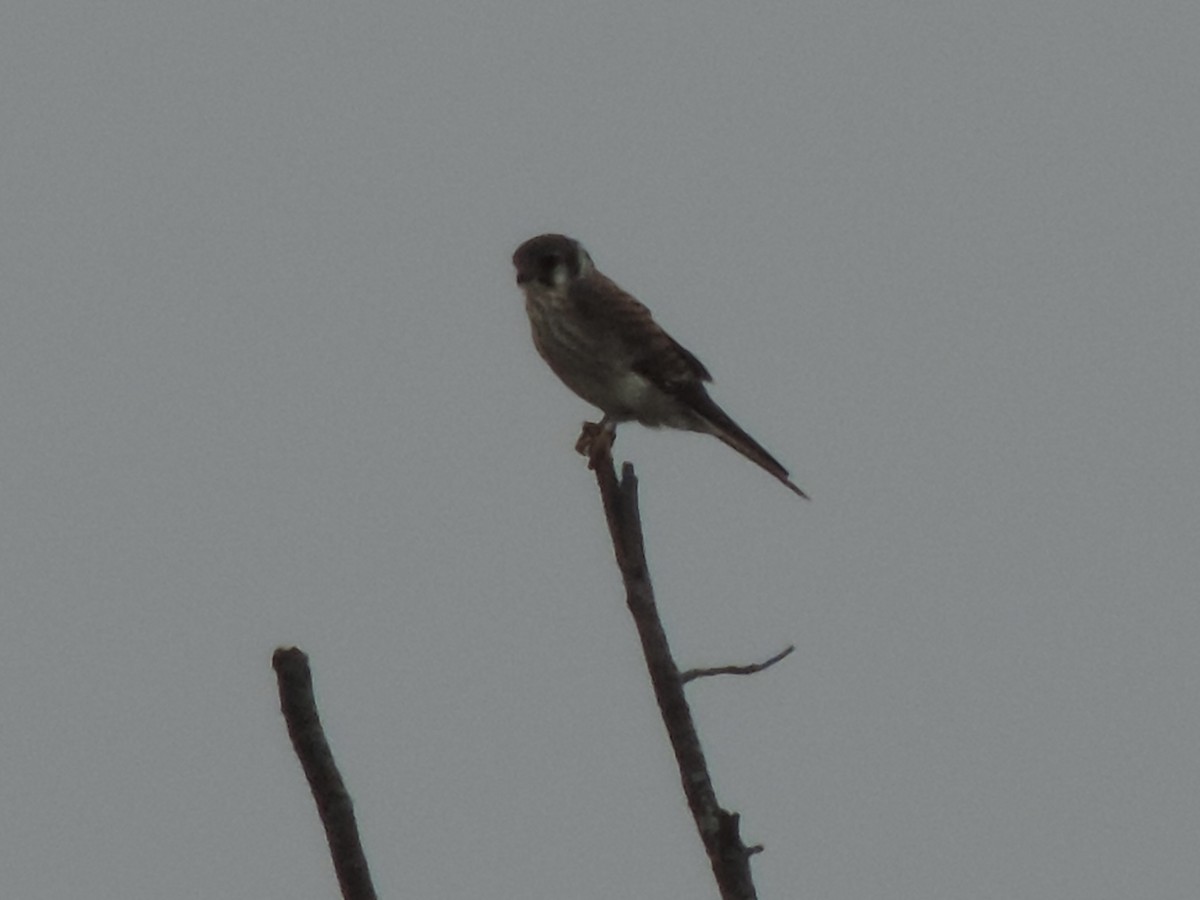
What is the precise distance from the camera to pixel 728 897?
10.6ft

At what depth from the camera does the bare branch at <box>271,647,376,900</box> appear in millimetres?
2572

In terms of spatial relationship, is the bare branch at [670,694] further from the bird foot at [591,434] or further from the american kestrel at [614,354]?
the american kestrel at [614,354]

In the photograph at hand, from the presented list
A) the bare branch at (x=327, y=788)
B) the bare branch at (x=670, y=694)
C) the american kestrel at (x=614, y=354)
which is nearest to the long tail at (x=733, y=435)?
the american kestrel at (x=614, y=354)

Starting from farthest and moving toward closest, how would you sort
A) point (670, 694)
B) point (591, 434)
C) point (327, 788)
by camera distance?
point (591, 434) → point (670, 694) → point (327, 788)

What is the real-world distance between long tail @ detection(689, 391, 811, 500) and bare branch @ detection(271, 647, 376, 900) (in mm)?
4638

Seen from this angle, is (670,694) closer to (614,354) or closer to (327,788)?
(327,788)

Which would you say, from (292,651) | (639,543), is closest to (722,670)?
(639,543)

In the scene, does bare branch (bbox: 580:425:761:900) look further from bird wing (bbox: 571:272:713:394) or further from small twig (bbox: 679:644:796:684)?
Result: bird wing (bbox: 571:272:713:394)

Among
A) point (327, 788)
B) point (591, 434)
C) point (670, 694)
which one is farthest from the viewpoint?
point (591, 434)

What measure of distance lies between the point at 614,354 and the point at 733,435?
0.50 m

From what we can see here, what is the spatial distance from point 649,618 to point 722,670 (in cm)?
34

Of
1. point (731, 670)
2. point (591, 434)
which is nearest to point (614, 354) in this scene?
point (591, 434)

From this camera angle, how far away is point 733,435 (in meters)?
7.34

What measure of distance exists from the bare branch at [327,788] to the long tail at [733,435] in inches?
183
